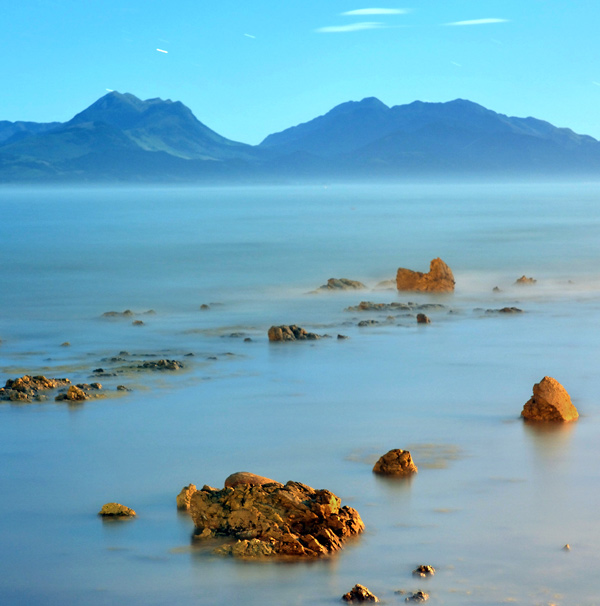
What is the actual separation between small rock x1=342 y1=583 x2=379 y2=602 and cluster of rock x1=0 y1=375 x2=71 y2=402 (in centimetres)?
844

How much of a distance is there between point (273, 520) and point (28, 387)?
7752mm

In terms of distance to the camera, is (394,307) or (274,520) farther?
(394,307)

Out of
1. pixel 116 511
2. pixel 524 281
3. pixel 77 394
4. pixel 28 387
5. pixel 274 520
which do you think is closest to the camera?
pixel 274 520

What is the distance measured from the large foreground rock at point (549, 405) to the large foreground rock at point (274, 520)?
522cm

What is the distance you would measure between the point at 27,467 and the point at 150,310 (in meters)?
15.6

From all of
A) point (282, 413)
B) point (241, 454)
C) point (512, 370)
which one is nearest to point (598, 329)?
point (512, 370)

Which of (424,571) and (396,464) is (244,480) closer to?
(424,571)

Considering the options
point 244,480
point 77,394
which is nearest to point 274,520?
point 244,480

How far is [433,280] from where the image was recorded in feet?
98.1

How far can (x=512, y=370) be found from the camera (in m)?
18.8

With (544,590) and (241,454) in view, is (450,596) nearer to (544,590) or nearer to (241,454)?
(544,590)

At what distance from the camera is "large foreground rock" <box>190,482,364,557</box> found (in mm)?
9375

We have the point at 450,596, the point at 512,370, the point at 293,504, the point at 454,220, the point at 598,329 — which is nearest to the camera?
the point at 450,596

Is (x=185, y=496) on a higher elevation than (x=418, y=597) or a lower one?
higher
